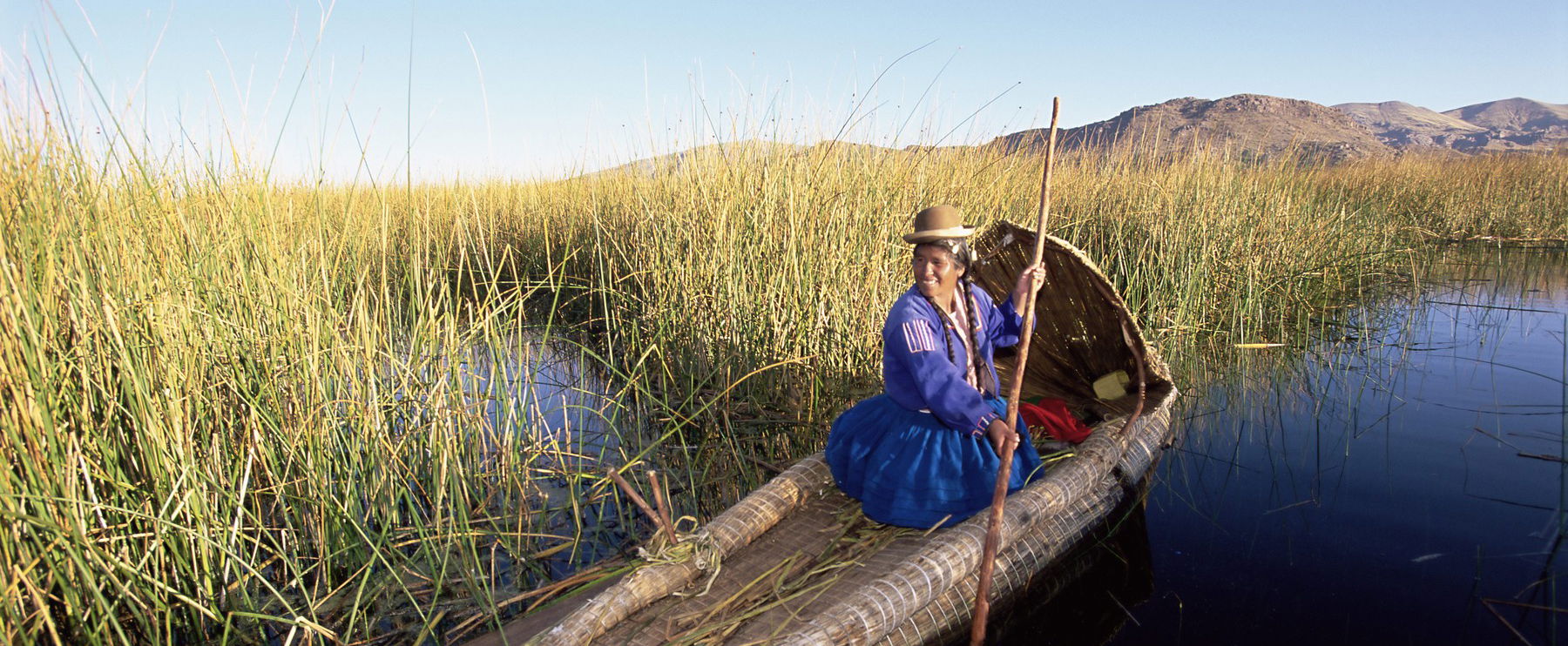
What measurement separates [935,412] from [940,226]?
1.64 feet

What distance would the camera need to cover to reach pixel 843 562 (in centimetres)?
222

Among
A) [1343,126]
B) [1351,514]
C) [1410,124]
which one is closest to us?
[1351,514]

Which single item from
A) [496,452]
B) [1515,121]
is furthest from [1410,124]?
[496,452]

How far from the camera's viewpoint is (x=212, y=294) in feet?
6.81

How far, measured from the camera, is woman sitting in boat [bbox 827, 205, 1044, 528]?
2246mm

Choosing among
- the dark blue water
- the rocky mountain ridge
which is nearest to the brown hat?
the dark blue water

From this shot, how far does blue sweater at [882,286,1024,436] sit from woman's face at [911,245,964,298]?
0.04m

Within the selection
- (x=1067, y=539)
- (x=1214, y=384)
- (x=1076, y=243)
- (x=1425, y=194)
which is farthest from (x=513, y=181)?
(x=1425, y=194)

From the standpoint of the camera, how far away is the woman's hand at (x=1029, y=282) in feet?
6.35

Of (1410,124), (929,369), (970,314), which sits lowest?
(929,369)

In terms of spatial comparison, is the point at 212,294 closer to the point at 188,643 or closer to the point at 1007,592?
the point at 188,643

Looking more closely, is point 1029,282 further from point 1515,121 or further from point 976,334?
point 1515,121

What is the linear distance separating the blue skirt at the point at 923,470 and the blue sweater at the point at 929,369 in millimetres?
58

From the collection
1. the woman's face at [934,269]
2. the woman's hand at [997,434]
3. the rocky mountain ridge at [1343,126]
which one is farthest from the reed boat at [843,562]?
the rocky mountain ridge at [1343,126]
